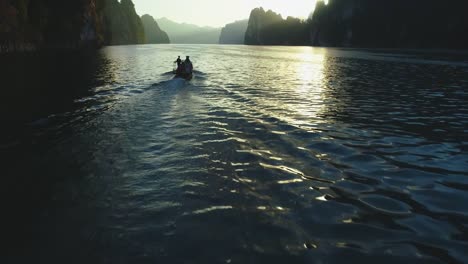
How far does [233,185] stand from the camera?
8.62 metres

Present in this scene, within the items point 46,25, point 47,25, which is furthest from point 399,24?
point 46,25

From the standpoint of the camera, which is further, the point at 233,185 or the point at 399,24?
Result: the point at 399,24

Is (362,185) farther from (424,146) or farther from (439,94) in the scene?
(439,94)

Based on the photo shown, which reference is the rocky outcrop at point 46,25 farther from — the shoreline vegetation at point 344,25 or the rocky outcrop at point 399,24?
the rocky outcrop at point 399,24

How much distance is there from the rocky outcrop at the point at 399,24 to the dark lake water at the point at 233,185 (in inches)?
5504

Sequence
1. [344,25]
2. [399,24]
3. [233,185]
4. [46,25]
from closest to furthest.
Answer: [233,185] < [46,25] < [399,24] < [344,25]

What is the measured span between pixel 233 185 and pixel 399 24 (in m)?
178

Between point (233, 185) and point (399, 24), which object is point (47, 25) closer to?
point (233, 185)

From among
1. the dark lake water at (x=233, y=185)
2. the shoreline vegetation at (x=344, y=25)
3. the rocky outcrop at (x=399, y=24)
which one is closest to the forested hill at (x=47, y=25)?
the shoreline vegetation at (x=344, y=25)

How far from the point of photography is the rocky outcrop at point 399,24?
406 feet

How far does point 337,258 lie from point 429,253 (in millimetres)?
1940

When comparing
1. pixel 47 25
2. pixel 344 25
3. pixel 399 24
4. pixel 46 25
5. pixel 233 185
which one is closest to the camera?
pixel 233 185

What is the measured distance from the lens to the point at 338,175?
934 cm

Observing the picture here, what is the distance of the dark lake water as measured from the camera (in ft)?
19.7
